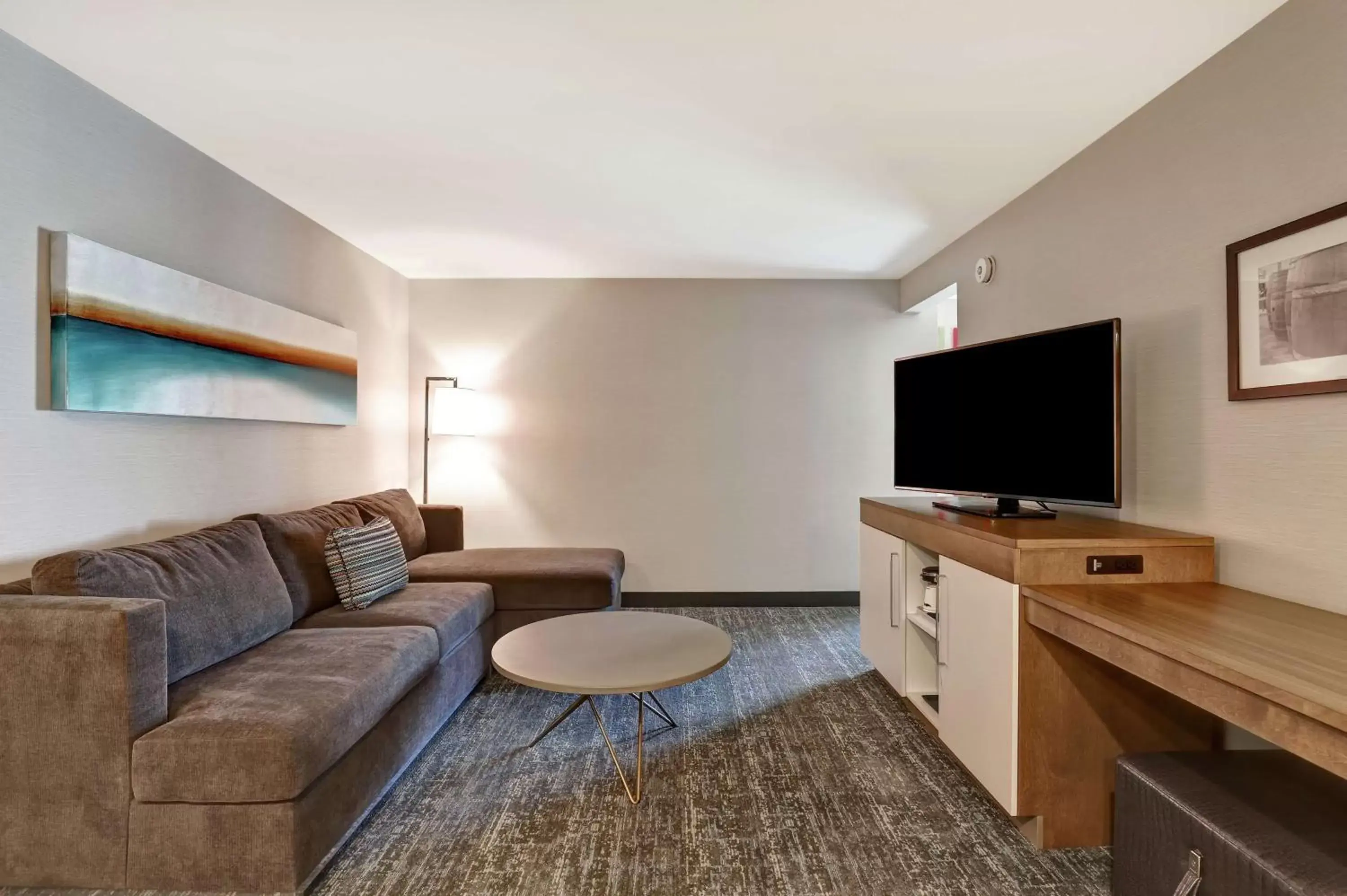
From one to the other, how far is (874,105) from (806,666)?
2.65 meters

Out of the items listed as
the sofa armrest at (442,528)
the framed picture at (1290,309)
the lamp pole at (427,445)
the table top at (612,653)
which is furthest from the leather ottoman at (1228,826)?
the lamp pole at (427,445)

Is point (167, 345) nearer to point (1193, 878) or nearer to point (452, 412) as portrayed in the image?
point (452, 412)

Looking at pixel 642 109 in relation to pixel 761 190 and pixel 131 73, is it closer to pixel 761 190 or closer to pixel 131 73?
pixel 761 190

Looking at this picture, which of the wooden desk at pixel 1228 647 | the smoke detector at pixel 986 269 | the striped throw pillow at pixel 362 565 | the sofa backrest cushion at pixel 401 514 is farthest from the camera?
the sofa backrest cushion at pixel 401 514

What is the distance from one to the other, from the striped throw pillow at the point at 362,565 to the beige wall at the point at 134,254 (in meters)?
0.46

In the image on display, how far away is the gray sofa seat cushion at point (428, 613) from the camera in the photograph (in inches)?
103

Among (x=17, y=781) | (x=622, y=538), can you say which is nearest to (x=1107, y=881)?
(x=17, y=781)

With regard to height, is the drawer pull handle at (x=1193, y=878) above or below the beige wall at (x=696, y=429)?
below

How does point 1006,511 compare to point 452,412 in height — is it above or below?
below

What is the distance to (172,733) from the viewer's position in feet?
5.27

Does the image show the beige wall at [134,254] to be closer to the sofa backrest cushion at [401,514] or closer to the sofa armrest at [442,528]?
the sofa backrest cushion at [401,514]

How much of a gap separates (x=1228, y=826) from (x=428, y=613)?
2607 millimetres

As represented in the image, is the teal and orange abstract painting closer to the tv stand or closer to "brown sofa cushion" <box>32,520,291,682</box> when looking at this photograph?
"brown sofa cushion" <box>32,520,291,682</box>

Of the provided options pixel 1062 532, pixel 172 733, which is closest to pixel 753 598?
pixel 1062 532
